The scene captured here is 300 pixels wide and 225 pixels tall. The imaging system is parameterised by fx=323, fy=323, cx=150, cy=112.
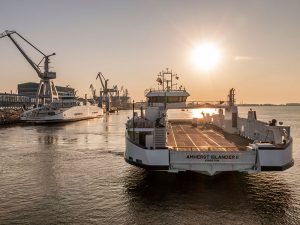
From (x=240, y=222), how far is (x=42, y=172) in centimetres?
2212

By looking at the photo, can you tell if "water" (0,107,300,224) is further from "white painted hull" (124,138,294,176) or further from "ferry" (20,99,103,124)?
"ferry" (20,99,103,124)

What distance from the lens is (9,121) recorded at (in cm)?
11725

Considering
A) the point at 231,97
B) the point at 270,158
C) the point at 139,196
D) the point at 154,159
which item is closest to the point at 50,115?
the point at 231,97

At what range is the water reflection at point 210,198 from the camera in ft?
66.1

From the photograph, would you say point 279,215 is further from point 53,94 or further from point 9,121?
point 53,94

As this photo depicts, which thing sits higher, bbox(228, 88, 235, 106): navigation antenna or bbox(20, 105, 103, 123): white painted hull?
bbox(228, 88, 235, 106): navigation antenna

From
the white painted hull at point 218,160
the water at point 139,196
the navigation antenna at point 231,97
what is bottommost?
the water at point 139,196

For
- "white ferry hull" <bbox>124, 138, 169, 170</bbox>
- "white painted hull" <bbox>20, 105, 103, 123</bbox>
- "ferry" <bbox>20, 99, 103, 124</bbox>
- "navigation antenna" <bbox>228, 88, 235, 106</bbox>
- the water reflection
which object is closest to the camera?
the water reflection

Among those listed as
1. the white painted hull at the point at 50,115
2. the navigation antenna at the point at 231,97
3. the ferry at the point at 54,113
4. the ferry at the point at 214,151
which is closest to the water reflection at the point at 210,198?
the ferry at the point at 214,151

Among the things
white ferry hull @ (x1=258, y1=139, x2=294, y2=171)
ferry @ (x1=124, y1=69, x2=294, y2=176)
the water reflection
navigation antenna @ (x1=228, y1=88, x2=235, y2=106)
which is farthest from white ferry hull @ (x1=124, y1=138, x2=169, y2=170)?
navigation antenna @ (x1=228, y1=88, x2=235, y2=106)

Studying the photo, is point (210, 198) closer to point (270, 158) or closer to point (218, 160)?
point (218, 160)

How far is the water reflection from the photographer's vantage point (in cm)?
2016

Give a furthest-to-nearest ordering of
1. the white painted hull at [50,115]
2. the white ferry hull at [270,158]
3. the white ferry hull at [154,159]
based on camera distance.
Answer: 1. the white painted hull at [50,115]
2. the white ferry hull at [154,159]
3. the white ferry hull at [270,158]

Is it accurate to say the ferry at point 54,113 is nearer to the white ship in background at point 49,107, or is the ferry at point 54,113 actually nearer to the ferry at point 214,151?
the white ship in background at point 49,107
